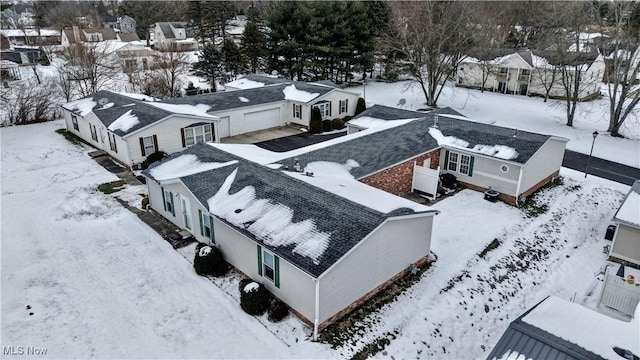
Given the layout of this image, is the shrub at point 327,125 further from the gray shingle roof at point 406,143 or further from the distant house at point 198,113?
the gray shingle roof at point 406,143

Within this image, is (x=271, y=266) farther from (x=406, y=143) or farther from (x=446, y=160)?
(x=446, y=160)

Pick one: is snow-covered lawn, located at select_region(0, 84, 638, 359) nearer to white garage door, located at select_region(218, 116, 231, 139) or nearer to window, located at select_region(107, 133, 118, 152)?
window, located at select_region(107, 133, 118, 152)

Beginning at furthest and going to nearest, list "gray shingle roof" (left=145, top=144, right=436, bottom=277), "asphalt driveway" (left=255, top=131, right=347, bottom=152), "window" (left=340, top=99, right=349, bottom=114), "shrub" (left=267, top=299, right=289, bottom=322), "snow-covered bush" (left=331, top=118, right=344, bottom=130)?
"window" (left=340, top=99, right=349, bottom=114), "snow-covered bush" (left=331, top=118, right=344, bottom=130), "asphalt driveway" (left=255, top=131, right=347, bottom=152), "shrub" (left=267, top=299, right=289, bottom=322), "gray shingle roof" (left=145, top=144, right=436, bottom=277)

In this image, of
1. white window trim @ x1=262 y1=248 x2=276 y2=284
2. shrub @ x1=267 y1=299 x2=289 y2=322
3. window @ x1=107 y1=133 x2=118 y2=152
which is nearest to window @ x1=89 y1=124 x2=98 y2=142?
window @ x1=107 y1=133 x2=118 y2=152

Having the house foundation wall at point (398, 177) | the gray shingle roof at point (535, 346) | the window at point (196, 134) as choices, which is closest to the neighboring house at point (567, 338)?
the gray shingle roof at point (535, 346)

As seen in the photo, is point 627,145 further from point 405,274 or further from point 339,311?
point 339,311

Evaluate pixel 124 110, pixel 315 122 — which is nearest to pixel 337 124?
pixel 315 122
